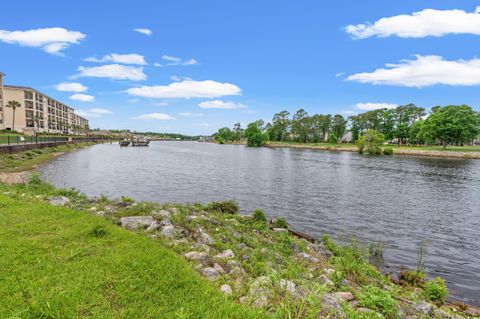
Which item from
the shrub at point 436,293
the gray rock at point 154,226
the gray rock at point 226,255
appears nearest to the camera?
the gray rock at point 226,255

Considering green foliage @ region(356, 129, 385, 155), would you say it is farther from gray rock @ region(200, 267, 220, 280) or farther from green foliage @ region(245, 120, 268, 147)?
gray rock @ region(200, 267, 220, 280)

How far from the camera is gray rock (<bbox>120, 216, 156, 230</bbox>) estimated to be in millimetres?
8591

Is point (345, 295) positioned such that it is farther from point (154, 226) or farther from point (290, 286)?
point (154, 226)

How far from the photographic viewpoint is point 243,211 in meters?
16.4

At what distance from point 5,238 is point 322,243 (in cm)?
1011

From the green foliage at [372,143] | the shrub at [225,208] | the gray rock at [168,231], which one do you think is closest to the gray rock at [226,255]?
the gray rock at [168,231]

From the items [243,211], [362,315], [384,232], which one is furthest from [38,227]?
[384,232]

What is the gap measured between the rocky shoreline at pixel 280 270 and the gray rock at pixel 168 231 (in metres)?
0.03

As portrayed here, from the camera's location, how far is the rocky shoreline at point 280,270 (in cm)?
498

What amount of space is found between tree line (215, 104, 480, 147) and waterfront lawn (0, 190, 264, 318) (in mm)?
91775

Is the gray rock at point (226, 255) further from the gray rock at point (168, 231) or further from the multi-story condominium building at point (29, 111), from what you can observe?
the multi-story condominium building at point (29, 111)

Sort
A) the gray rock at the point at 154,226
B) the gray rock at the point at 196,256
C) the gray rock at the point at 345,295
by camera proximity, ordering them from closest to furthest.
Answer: the gray rock at the point at 345,295, the gray rock at the point at 196,256, the gray rock at the point at 154,226

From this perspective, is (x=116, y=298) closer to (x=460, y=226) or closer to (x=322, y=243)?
(x=322, y=243)

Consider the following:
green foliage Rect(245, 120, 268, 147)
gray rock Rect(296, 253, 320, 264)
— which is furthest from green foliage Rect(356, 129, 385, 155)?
gray rock Rect(296, 253, 320, 264)
